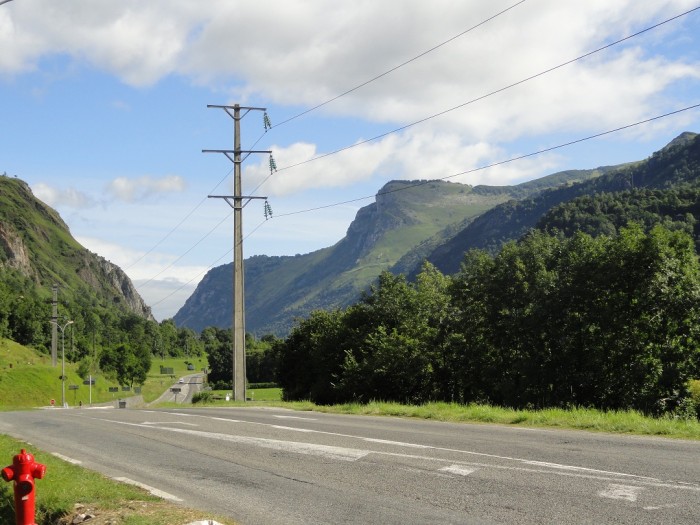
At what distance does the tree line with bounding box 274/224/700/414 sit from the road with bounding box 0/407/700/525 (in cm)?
1246

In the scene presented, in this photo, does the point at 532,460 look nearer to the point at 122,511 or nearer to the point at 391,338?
the point at 122,511

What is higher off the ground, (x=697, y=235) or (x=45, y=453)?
(x=697, y=235)

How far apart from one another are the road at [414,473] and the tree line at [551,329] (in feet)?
40.9

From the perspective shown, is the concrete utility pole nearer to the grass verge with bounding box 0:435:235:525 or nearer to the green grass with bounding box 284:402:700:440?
the green grass with bounding box 284:402:700:440

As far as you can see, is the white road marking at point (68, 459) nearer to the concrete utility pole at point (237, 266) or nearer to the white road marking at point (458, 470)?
the white road marking at point (458, 470)

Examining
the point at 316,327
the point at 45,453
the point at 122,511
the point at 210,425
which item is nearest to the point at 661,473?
the point at 122,511

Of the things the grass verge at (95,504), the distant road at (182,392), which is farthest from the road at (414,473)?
the distant road at (182,392)

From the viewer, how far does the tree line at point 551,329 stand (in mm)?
32438

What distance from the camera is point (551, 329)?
37.8 m

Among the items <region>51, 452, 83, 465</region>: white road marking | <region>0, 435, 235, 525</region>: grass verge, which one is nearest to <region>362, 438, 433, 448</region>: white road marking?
<region>0, 435, 235, 525</region>: grass verge

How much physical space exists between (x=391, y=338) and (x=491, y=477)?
37830 mm

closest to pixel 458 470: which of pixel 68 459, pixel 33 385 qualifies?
pixel 68 459

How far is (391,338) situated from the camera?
46.8 m

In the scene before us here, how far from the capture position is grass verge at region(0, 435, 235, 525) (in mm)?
7777
